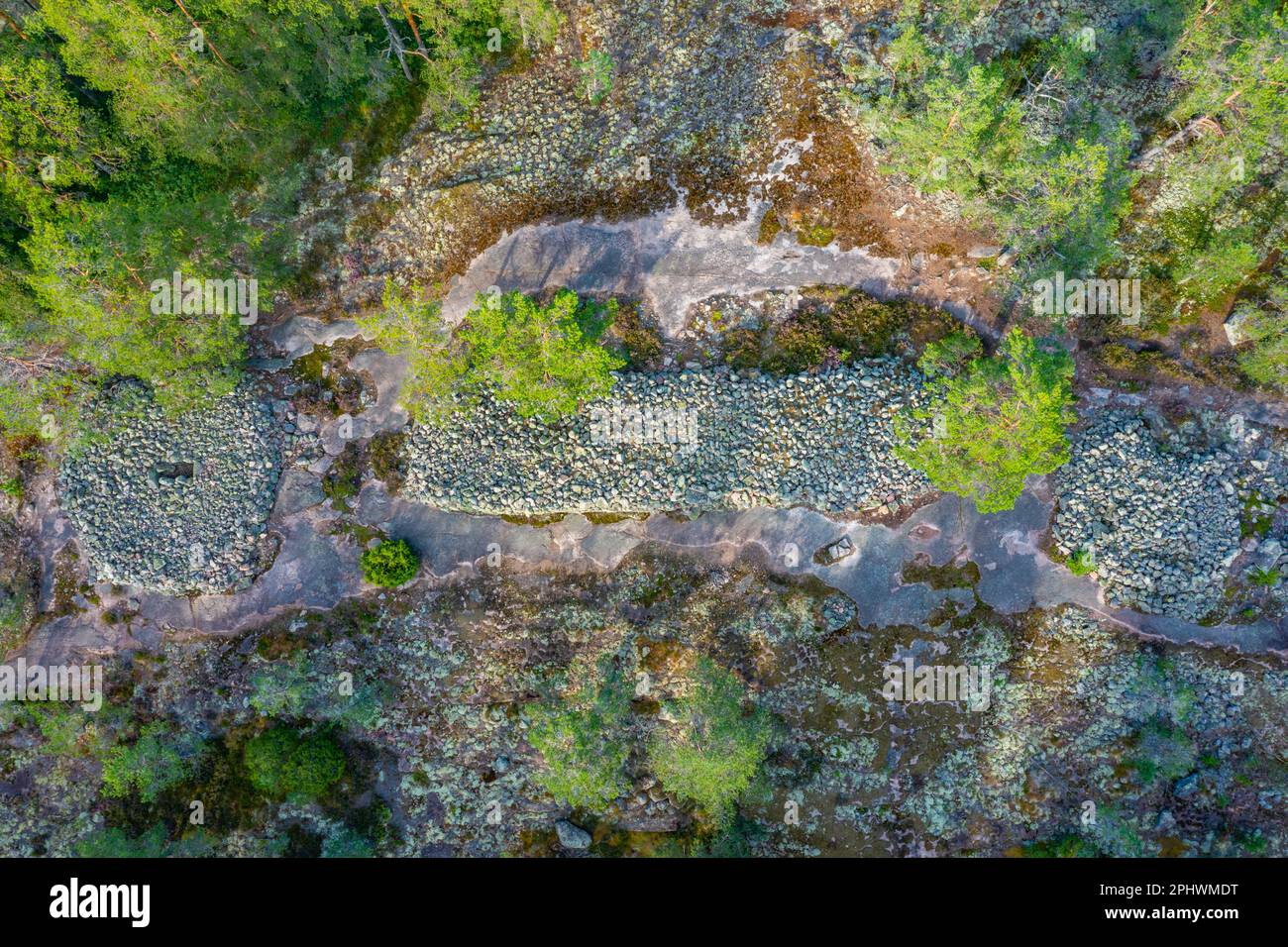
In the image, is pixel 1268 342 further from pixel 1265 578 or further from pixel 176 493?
pixel 176 493

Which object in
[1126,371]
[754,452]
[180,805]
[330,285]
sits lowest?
[180,805]

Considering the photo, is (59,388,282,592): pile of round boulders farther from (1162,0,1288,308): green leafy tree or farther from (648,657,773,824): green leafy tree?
(1162,0,1288,308): green leafy tree

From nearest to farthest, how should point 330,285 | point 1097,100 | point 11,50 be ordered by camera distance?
point 11,50
point 1097,100
point 330,285

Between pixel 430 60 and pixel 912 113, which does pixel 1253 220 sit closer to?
Answer: pixel 912 113

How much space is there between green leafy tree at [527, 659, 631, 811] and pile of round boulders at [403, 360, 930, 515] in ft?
25.1

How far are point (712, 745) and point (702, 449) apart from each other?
1179 centimetres

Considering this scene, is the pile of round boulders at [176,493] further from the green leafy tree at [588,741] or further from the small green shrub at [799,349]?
the small green shrub at [799,349]

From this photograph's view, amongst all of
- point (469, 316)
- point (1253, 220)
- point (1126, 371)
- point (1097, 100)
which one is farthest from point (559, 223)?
A: point (1253, 220)

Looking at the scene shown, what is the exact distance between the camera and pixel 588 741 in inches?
1056

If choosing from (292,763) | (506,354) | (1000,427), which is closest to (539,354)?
(506,354)

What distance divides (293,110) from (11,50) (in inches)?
385

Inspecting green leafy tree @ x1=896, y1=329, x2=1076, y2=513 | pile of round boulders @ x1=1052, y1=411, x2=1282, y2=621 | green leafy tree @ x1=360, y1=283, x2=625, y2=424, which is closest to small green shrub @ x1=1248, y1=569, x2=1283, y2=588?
pile of round boulders @ x1=1052, y1=411, x2=1282, y2=621

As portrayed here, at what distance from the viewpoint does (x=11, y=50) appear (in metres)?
26.5

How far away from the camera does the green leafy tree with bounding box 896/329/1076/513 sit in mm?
24266
